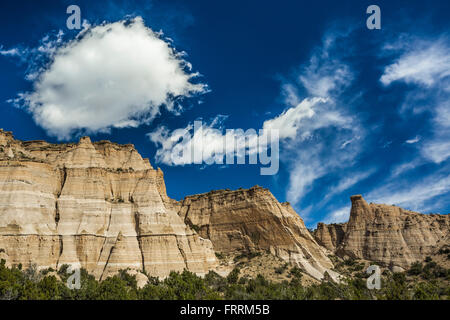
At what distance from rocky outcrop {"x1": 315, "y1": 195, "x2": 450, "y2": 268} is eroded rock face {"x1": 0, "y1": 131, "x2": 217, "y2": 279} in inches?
1484

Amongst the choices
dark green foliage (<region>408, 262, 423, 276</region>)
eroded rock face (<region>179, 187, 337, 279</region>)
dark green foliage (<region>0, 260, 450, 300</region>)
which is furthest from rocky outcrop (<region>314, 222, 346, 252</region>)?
dark green foliage (<region>0, 260, 450, 300</region>)

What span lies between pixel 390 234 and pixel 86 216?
2530 inches

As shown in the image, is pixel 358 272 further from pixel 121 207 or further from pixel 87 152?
pixel 87 152

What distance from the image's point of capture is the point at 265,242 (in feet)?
229

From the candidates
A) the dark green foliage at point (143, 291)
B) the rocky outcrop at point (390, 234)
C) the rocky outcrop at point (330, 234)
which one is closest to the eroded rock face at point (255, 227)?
the rocky outcrop at point (390, 234)

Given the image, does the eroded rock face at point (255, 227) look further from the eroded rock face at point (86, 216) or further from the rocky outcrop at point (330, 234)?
the rocky outcrop at point (330, 234)

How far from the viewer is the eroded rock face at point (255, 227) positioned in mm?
66812

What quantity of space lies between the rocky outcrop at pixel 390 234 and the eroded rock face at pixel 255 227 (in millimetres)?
13599

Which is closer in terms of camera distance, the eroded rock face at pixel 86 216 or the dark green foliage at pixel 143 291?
the dark green foliage at pixel 143 291

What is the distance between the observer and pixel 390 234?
253 ft

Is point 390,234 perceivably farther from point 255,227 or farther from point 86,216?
point 86,216

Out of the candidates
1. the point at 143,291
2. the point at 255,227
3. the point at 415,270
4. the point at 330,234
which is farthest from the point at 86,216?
the point at 330,234
